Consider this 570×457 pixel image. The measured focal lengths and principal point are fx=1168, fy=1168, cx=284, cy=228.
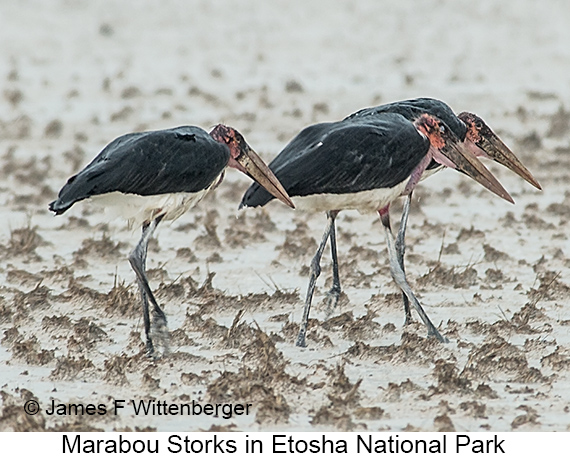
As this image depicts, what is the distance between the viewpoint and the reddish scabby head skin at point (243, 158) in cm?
609

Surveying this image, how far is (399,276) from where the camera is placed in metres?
6.44

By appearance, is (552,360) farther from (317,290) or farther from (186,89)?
(186,89)

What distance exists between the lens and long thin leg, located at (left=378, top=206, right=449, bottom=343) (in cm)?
621

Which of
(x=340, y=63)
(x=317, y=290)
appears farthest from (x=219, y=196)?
(x=340, y=63)

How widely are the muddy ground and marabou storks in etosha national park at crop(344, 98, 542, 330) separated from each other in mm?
576

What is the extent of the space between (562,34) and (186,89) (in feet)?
30.8

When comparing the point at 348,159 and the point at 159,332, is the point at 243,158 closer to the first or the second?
the point at 348,159

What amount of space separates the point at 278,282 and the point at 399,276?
1.44 metres

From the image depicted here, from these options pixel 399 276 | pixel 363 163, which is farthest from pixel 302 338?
pixel 363 163

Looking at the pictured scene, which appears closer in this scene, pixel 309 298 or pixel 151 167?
pixel 151 167

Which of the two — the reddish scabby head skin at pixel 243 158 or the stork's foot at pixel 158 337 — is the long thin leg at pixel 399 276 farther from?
the stork's foot at pixel 158 337

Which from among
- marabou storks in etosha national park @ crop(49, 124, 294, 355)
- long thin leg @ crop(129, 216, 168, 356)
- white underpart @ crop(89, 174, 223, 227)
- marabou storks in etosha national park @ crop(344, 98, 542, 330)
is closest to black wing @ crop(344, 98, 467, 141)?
marabou storks in etosha national park @ crop(344, 98, 542, 330)

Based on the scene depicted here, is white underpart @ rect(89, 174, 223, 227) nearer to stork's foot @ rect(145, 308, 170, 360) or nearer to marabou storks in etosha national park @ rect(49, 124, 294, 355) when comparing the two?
marabou storks in etosha national park @ rect(49, 124, 294, 355)

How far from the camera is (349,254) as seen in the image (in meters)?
8.38
